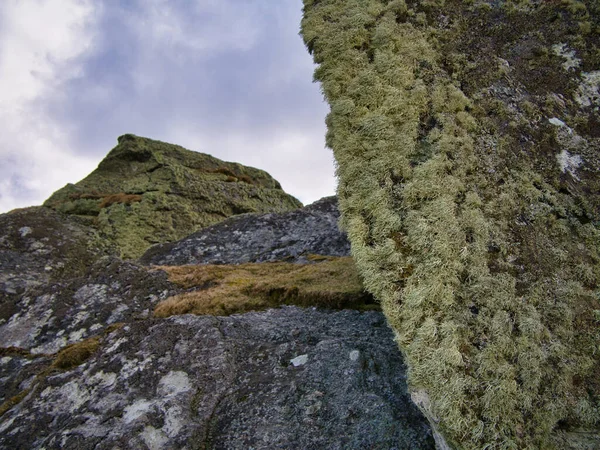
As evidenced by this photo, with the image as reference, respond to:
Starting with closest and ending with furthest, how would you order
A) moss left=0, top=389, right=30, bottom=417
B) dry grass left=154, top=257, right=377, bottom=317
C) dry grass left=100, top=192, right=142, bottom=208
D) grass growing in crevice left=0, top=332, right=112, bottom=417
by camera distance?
moss left=0, top=389, right=30, bottom=417 < grass growing in crevice left=0, top=332, right=112, bottom=417 < dry grass left=154, top=257, right=377, bottom=317 < dry grass left=100, top=192, right=142, bottom=208

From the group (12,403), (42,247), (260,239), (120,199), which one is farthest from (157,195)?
(12,403)

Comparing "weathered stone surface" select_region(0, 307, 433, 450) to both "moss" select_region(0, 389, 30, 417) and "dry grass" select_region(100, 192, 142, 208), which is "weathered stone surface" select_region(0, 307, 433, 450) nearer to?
"moss" select_region(0, 389, 30, 417)

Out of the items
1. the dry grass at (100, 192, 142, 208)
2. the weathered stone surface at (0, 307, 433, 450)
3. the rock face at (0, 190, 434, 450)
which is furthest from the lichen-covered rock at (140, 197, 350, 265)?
the weathered stone surface at (0, 307, 433, 450)

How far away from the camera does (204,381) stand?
525 cm

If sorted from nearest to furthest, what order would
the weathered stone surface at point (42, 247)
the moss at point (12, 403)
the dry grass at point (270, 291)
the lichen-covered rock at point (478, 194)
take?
the lichen-covered rock at point (478, 194) → the moss at point (12, 403) → the dry grass at point (270, 291) → the weathered stone surface at point (42, 247)

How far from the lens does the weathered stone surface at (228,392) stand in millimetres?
4527

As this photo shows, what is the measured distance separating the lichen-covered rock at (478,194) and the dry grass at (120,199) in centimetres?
1585

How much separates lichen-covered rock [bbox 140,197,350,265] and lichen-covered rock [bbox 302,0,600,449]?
22.5 feet

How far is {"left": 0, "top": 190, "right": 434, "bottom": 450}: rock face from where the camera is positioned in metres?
4.55

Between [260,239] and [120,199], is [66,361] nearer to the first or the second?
[260,239]

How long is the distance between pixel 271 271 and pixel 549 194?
605 cm

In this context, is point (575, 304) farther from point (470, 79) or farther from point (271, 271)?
point (271, 271)

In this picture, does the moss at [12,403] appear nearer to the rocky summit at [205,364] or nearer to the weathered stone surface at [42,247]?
the rocky summit at [205,364]

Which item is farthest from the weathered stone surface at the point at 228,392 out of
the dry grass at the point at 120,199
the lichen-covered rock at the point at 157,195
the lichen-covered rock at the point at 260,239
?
the dry grass at the point at 120,199
